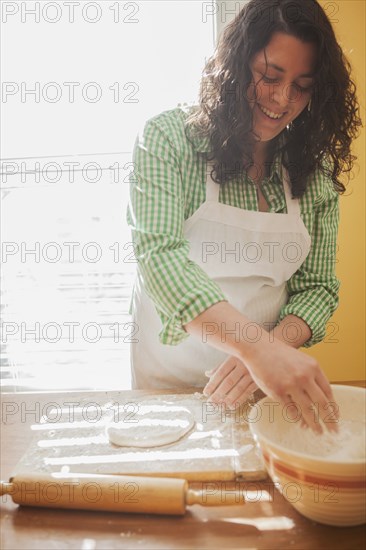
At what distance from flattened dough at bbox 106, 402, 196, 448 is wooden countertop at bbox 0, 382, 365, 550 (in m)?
0.17

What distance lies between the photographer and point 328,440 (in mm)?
869

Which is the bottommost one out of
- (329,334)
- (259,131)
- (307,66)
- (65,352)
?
(65,352)

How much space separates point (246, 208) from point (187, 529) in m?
0.77

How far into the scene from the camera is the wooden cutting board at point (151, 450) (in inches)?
33.4

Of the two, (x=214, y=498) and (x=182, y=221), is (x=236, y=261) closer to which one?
(x=182, y=221)

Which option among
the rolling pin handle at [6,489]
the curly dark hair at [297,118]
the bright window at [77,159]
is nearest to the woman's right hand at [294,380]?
the rolling pin handle at [6,489]

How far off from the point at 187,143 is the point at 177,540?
33.2 inches

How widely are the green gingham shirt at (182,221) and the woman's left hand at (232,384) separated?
15 cm

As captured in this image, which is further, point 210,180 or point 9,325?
point 9,325

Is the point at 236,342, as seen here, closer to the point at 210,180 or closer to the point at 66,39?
the point at 210,180

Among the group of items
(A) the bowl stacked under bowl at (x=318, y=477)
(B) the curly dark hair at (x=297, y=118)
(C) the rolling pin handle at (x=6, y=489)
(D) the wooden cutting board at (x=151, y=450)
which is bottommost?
(D) the wooden cutting board at (x=151, y=450)

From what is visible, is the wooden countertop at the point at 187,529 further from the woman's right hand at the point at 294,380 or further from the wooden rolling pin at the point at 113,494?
the woman's right hand at the point at 294,380

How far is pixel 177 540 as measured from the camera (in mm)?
708

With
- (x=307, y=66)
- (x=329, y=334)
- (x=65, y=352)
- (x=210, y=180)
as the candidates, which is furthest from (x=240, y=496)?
(x=65, y=352)
